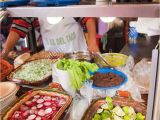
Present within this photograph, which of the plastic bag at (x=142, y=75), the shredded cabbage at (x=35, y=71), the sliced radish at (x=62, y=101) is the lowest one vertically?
the sliced radish at (x=62, y=101)

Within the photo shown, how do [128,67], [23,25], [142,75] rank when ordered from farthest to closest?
[23,25]
[128,67]
[142,75]

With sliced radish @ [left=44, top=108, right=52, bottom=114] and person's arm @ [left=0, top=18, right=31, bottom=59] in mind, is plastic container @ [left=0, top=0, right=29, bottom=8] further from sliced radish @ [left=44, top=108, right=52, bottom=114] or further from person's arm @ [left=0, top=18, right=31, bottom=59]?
person's arm @ [left=0, top=18, right=31, bottom=59]

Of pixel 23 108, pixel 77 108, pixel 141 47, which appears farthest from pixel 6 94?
pixel 141 47

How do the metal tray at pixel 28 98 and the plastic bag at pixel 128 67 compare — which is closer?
the metal tray at pixel 28 98

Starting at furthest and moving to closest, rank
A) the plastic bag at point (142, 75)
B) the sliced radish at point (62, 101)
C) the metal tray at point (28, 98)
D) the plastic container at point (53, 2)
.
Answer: the plastic bag at point (142, 75) → the sliced radish at point (62, 101) → the metal tray at point (28, 98) → the plastic container at point (53, 2)

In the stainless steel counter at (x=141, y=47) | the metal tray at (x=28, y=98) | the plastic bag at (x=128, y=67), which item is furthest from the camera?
the stainless steel counter at (x=141, y=47)

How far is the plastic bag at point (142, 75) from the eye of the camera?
51.1 inches

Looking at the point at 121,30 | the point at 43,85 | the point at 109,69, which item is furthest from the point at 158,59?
the point at 121,30

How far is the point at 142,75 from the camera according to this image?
4.54 ft

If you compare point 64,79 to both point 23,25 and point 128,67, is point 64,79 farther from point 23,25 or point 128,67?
point 23,25

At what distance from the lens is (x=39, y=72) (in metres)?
1.59

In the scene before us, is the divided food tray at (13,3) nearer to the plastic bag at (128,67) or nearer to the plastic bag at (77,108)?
the plastic bag at (77,108)

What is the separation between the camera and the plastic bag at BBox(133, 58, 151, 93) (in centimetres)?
130

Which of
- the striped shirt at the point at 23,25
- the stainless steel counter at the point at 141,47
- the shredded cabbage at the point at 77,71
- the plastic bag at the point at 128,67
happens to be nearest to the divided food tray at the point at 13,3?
the shredded cabbage at the point at 77,71
